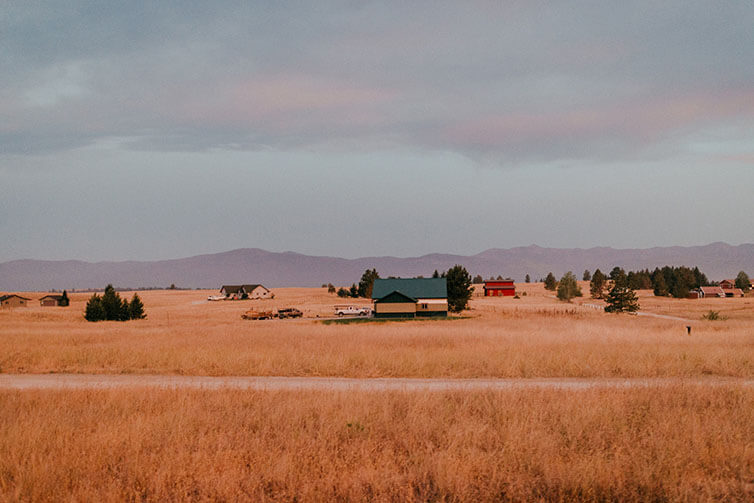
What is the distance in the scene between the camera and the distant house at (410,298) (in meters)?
60.1

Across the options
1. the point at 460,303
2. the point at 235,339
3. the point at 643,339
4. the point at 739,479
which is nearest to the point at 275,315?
the point at 460,303

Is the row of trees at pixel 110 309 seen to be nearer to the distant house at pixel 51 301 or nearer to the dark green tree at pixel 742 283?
the distant house at pixel 51 301

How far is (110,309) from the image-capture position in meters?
63.0

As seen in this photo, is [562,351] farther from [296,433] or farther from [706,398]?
[296,433]

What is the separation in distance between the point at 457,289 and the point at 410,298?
9.80 metres

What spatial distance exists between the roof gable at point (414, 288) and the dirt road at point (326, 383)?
143ft

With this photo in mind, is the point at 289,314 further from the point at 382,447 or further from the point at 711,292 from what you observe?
the point at 711,292

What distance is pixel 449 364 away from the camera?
65.7 feet

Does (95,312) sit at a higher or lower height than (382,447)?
lower


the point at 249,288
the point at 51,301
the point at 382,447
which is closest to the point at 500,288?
the point at 249,288

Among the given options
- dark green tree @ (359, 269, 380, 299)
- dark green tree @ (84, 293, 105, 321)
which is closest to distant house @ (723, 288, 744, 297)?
dark green tree @ (359, 269, 380, 299)

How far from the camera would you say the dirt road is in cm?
1534

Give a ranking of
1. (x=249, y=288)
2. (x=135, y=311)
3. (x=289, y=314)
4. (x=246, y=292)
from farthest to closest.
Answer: (x=249, y=288), (x=246, y=292), (x=289, y=314), (x=135, y=311)

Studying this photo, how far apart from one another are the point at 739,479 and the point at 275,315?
61826 mm
